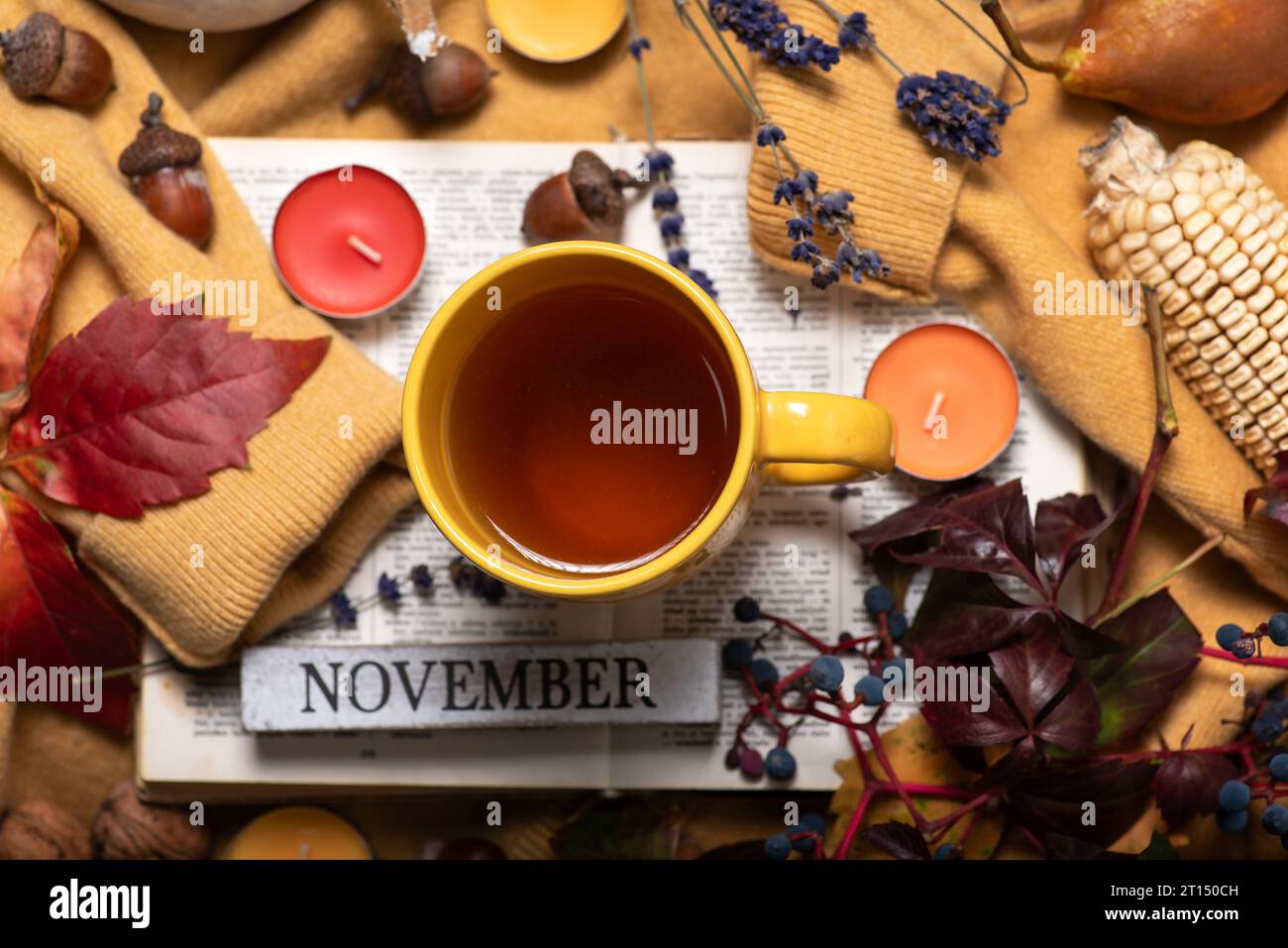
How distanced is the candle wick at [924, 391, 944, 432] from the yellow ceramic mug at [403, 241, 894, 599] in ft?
0.61

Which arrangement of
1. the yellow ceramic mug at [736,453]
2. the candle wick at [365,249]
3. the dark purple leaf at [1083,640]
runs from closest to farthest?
the yellow ceramic mug at [736,453] < the dark purple leaf at [1083,640] < the candle wick at [365,249]

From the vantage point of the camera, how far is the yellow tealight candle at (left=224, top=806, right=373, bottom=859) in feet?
2.94

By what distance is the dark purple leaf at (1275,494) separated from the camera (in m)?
0.78

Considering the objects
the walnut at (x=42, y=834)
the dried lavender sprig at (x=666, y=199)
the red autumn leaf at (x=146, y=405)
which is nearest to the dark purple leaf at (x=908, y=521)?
the dried lavender sprig at (x=666, y=199)

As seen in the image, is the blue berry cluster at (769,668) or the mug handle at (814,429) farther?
the blue berry cluster at (769,668)

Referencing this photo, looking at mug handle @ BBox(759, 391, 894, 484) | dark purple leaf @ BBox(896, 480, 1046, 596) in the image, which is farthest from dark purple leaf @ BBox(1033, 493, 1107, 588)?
mug handle @ BBox(759, 391, 894, 484)

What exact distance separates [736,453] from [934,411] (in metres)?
0.26

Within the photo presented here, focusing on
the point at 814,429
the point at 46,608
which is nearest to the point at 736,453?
the point at 814,429

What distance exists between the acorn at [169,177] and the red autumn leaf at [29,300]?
6 cm

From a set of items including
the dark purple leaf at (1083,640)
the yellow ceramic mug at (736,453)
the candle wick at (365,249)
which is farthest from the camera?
the candle wick at (365,249)

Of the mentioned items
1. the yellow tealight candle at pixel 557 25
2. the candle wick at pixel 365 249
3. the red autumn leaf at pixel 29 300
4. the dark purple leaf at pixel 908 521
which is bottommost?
the dark purple leaf at pixel 908 521

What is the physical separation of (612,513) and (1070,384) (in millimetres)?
372

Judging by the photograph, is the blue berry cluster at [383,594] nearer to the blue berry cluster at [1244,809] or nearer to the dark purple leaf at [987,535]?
the dark purple leaf at [987,535]

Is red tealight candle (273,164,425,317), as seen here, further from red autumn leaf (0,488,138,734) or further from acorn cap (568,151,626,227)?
red autumn leaf (0,488,138,734)
